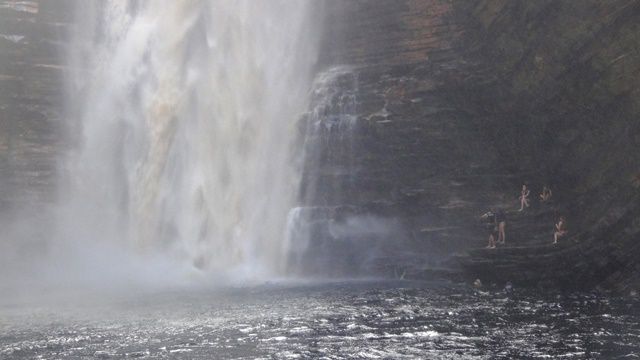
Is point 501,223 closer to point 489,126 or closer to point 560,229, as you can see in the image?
point 560,229

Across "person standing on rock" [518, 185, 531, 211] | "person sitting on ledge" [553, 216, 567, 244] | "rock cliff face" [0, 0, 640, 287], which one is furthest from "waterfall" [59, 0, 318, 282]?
"person sitting on ledge" [553, 216, 567, 244]

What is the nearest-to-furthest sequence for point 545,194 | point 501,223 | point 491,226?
1. point 545,194
2. point 501,223
3. point 491,226

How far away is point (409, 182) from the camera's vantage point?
3042cm

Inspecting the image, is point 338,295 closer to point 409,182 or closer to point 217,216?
point 409,182

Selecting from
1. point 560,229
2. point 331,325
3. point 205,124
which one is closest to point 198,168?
point 205,124

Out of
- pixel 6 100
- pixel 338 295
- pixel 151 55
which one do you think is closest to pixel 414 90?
pixel 338 295

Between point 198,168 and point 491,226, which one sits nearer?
point 491,226

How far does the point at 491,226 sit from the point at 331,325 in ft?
37.6

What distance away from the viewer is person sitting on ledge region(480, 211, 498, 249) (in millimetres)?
27938

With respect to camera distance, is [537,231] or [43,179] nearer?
[537,231]

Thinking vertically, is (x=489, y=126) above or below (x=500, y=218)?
above

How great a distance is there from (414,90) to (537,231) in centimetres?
763

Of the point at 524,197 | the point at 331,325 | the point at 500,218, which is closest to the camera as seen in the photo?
the point at 331,325

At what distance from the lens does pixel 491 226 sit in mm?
28297
